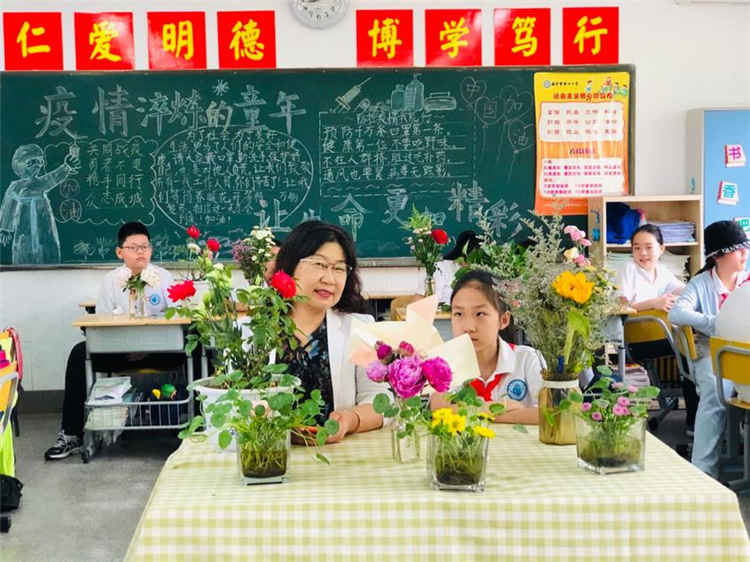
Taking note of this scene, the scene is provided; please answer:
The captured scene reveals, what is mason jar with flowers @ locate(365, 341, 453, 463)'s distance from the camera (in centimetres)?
185

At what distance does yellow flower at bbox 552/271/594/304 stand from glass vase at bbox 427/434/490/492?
1.24ft

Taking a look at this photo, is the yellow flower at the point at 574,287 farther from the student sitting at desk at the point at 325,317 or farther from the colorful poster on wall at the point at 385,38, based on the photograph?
the colorful poster on wall at the point at 385,38

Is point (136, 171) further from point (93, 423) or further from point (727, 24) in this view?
point (727, 24)

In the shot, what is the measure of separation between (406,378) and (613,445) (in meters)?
0.45

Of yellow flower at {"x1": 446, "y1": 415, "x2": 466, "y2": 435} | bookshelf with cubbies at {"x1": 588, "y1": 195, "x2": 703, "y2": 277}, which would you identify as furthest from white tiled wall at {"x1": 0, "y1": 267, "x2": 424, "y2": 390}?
yellow flower at {"x1": 446, "y1": 415, "x2": 466, "y2": 435}

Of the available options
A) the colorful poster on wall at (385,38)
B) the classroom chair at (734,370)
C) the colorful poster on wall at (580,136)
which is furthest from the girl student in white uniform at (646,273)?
the colorful poster on wall at (385,38)

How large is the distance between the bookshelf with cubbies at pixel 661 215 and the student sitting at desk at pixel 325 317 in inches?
154

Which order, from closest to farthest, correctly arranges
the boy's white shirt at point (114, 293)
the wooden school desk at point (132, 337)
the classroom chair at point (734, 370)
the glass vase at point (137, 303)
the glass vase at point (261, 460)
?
the glass vase at point (261, 460) → the classroom chair at point (734, 370) → the wooden school desk at point (132, 337) → the glass vase at point (137, 303) → the boy's white shirt at point (114, 293)

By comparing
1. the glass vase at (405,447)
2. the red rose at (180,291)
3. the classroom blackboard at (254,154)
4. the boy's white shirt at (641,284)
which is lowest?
the boy's white shirt at (641,284)

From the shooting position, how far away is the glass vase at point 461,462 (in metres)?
1.82

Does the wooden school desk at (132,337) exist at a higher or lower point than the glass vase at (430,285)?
lower

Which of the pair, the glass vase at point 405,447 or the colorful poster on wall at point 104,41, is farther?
the colorful poster on wall at point 104,41

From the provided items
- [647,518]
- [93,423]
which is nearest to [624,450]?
[647,518]

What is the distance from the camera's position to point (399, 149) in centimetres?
654
